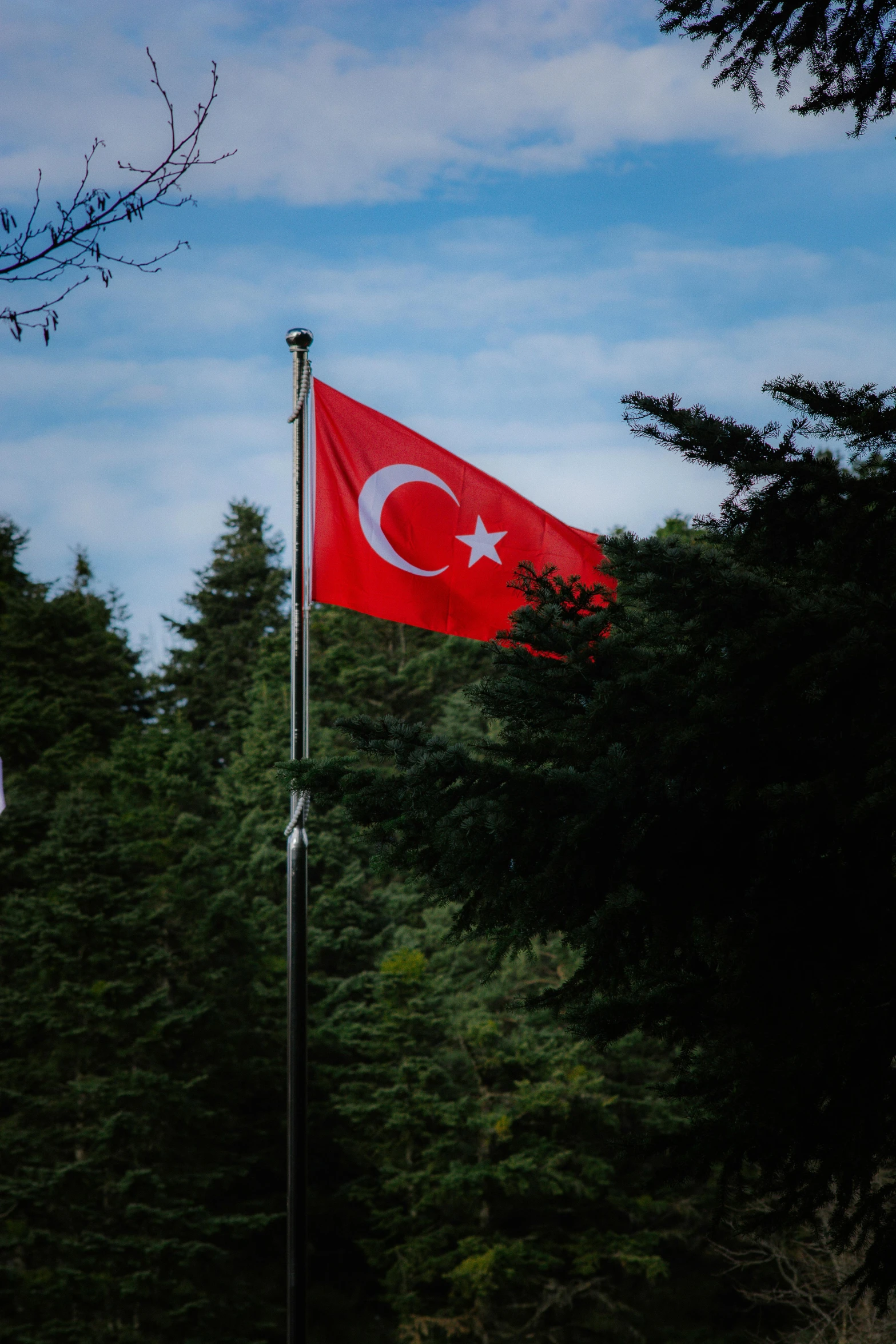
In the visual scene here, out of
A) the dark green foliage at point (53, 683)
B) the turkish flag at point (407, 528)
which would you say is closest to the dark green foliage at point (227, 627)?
the dark green foliage at point (53, 683)

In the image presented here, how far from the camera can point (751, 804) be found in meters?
4.11

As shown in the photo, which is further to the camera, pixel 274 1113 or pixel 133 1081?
pixel 274 1113

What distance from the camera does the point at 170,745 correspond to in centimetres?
2758

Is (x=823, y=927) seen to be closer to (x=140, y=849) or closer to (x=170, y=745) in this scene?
(x=140, y=849)

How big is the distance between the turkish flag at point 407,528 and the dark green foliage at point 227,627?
26478 millimetres

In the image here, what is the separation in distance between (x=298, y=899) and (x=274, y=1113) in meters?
19.7

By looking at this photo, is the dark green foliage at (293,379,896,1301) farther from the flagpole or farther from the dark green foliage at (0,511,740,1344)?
the dark green foliage at (0,511,740,1344)

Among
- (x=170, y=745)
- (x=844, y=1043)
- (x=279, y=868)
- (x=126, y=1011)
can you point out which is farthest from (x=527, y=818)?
(x=170, y=745)

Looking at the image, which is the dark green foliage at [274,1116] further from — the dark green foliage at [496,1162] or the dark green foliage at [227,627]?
the dark green foliage at [227,627]

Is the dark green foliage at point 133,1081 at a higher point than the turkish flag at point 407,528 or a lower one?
lower

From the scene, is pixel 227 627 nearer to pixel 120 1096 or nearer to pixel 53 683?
pixel 53 683

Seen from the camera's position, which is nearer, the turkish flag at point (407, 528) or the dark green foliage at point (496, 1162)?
the turkish flag at point (407, 528)

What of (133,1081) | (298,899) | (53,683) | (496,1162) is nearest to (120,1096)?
(133,1081)

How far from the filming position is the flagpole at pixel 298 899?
18.7 feet
